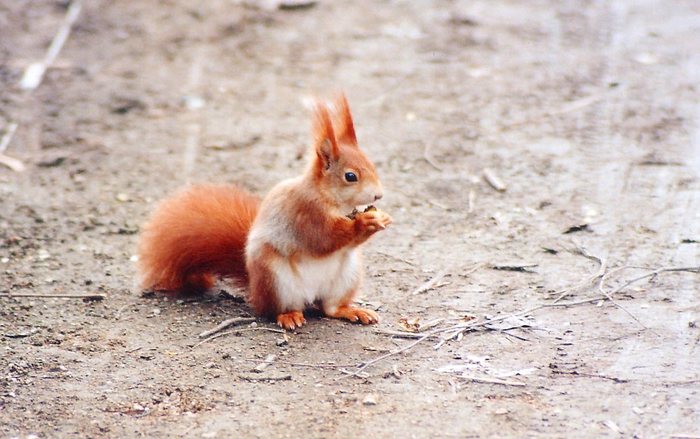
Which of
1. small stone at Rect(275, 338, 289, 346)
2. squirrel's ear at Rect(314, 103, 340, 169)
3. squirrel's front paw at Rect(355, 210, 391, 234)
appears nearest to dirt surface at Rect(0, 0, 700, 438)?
small stone at Rect(275, 338, 289, 346)

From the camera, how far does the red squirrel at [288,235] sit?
2771 millimetres

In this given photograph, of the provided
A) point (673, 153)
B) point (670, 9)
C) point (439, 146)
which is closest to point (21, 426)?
point (439, 146)

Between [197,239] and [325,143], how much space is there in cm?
55

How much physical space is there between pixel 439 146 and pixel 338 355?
6.03 ft

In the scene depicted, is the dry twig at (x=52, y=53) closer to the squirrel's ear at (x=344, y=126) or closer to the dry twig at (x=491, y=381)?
the squirrel's ear at (x=344, y=126)

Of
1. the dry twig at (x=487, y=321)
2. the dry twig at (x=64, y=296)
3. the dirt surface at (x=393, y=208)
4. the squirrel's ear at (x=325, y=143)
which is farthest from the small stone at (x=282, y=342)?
the dry twig at (x=64, y=296)

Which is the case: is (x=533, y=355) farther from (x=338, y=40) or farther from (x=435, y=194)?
(x=338, y=40)

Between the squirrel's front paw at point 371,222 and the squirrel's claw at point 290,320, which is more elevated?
the squirrel's front paw at point 371,222

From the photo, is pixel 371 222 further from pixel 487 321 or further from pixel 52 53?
pixel 52 53

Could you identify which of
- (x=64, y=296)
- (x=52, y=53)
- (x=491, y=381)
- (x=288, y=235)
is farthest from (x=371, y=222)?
(x=52, y=53)

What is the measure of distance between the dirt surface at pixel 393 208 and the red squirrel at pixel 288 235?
96 millimetres

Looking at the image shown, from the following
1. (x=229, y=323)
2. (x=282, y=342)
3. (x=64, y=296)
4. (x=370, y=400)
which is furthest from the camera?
(x=64, y=296)

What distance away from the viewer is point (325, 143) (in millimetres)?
2771

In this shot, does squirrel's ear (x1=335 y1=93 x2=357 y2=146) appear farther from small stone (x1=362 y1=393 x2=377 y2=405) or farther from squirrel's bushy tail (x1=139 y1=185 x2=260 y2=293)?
small stone (x1=362 y1=393 x2=377 y2=405)
